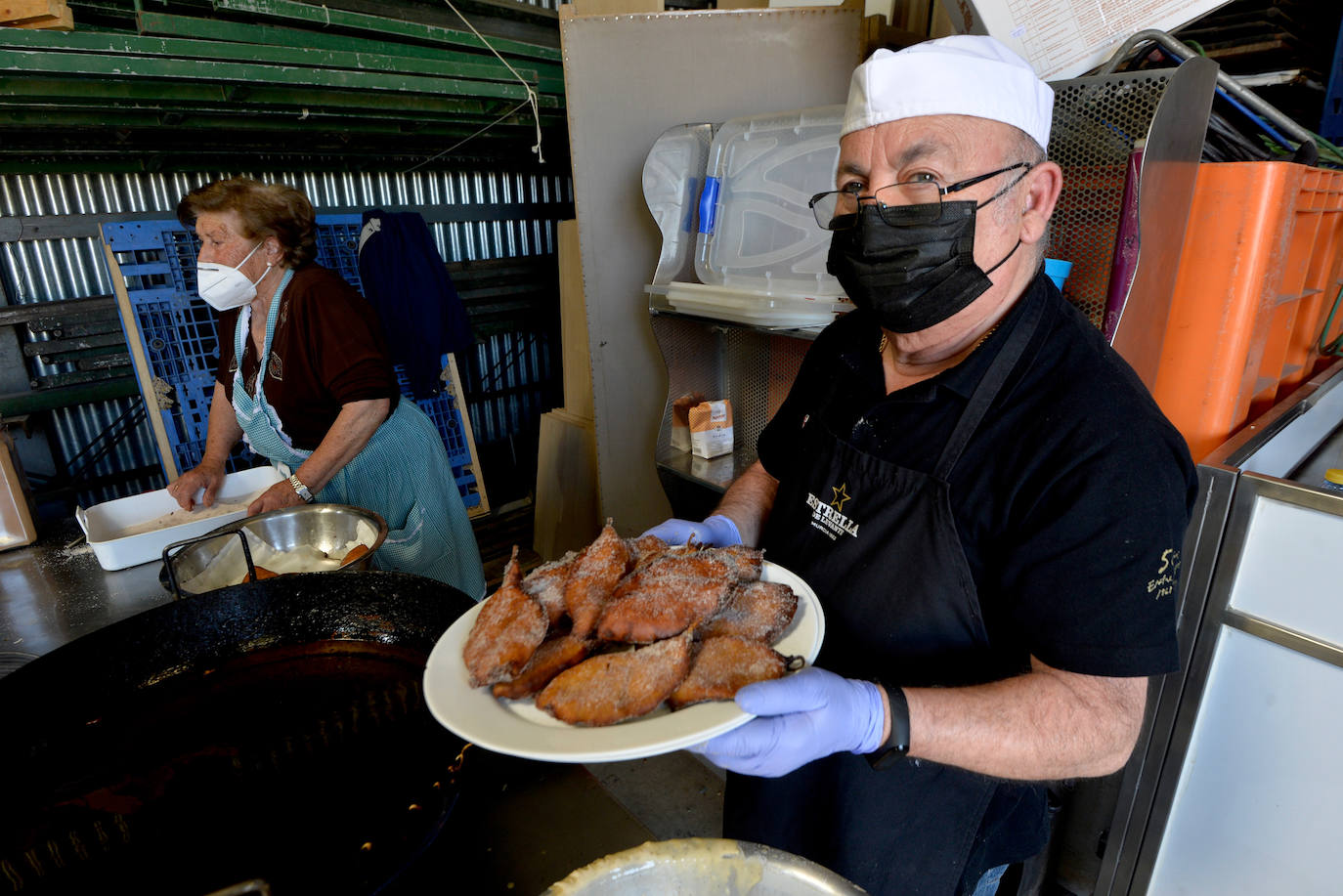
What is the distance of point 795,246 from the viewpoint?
9.26 ft

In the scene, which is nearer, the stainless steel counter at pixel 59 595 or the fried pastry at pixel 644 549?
the fried pastry at pixel 644 549

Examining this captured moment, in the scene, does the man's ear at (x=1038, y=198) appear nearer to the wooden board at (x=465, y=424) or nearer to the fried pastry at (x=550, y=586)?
the fried pastry at (x=550, y=586)

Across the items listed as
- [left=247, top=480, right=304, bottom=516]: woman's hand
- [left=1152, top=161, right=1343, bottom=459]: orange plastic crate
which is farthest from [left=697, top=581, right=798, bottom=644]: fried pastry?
[left=247, top=480, right=304, bottom=516]: woman's hand

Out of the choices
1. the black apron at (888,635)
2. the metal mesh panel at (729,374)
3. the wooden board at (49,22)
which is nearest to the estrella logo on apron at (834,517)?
the black apron at (888,635)

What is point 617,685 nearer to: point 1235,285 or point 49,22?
point 1235,285

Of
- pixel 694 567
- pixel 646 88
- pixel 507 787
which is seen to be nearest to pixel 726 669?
pixel 694 567

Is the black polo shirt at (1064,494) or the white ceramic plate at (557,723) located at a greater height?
the black polo shirt at (1064,494)

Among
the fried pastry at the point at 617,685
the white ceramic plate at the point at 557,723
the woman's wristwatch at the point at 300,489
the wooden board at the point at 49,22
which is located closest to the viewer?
the white ceramic plate at the point at 557,723

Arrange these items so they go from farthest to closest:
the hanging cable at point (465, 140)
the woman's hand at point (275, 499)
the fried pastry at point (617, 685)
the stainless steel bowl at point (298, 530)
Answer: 1. the hanging cable at point (465, 140)
2. the woman's hand at point (275, 499)
3. the stainless steel bowl at point (298, 530)
4. the fried pastry at point (617, 685)

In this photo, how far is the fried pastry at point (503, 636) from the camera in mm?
1175

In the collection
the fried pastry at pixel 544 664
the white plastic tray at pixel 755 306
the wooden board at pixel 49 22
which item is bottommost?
the fried pastry at pixel 544 664

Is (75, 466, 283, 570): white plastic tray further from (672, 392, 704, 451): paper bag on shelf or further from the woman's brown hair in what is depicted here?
(672, 392, 704, 451): paper bag on shelf

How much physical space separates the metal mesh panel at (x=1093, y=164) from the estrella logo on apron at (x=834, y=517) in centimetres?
110

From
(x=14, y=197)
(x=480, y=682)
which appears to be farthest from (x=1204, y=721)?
(x=14, y=197)
